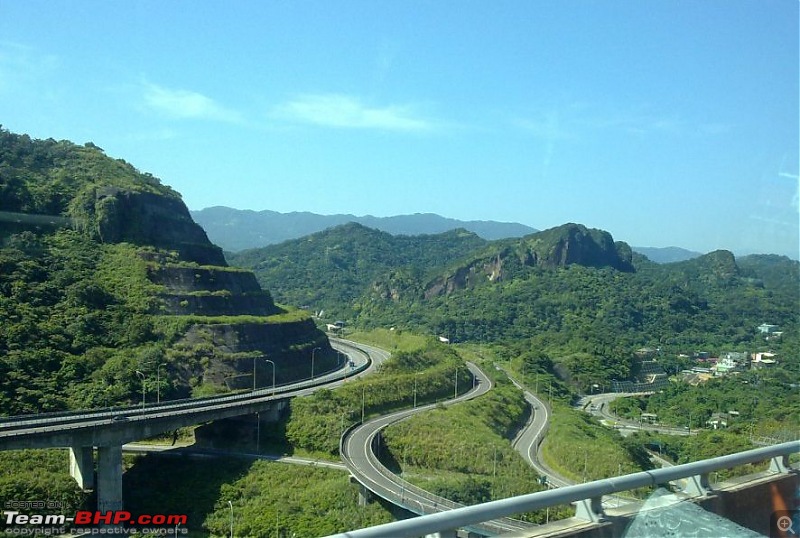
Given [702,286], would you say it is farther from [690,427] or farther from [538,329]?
[690,427]

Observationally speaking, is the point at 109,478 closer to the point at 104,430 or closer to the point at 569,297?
the point at 104,430

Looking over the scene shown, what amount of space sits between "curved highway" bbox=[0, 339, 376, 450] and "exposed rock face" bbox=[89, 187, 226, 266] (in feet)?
28.3

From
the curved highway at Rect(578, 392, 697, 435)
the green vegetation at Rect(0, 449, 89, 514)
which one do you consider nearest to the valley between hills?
the green vegetation at Rect(0, 449, 89, 514)

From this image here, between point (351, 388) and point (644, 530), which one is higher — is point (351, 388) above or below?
below

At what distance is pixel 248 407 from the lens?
79.3 feet

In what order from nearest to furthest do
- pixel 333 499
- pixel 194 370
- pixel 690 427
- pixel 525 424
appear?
pixel 333 499 < pixel 194 370 < pixel 525 424 < pixel 690 427

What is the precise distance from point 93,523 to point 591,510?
1661 cm

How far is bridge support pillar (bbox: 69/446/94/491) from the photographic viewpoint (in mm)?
19125

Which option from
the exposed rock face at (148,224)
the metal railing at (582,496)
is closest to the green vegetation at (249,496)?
the metal railing at (582,496)

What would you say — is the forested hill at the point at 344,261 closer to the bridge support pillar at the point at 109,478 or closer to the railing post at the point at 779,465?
the bridge support pillar at the point at 109,478

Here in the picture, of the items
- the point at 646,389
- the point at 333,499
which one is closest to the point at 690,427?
the point at 646,389

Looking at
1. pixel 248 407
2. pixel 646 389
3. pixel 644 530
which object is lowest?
pixel 646 389

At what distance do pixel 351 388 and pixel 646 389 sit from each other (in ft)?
91.7

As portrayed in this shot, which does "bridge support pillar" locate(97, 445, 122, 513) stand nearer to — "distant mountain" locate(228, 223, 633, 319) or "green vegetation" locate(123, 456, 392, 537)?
"green vegetation" locate(123, 456, 392, 537)
